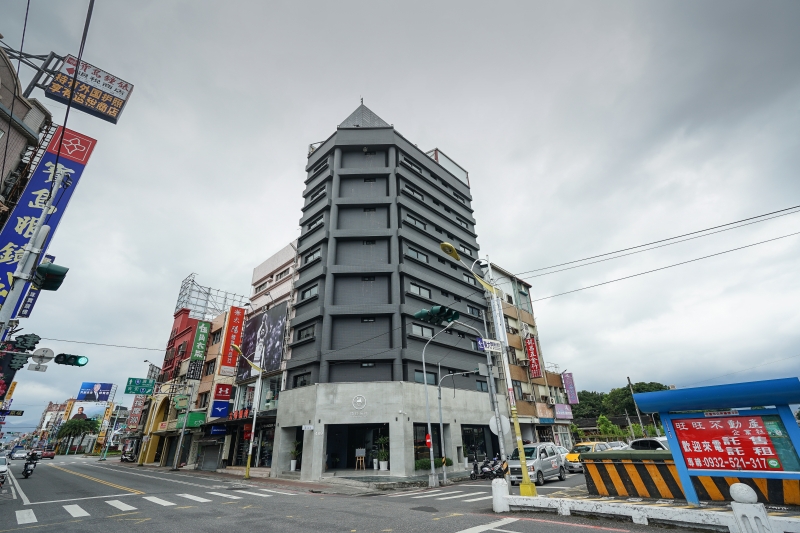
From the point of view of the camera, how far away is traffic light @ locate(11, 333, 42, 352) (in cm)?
1124

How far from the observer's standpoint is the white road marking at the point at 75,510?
11727 millimetres

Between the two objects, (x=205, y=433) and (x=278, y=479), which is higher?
(x=205, y=433)

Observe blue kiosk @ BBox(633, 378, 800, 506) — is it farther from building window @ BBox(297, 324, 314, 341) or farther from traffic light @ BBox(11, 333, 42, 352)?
building window @ BBox(297, 324, 314, 341)

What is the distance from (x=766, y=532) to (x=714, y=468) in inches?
109

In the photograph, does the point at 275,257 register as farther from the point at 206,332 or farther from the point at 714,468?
the point at 714,468

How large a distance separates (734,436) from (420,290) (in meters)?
27.9

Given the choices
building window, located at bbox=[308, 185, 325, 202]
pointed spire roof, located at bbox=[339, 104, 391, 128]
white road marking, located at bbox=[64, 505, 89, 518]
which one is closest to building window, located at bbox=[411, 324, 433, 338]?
building window, located at bbox=[308, 185, 325, 202]

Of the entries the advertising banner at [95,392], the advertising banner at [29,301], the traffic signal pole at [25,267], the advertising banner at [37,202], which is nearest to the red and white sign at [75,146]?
the advertising banner at [37,202]

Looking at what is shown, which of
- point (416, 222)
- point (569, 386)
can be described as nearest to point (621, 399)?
A: point (569, 386)

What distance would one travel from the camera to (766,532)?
237 inches

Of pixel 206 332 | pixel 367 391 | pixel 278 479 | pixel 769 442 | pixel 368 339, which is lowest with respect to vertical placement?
pixel 278 479

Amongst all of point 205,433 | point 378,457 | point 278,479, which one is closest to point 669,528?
point 378,457

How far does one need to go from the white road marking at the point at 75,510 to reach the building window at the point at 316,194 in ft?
99.6

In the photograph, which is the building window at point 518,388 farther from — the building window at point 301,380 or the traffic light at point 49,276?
the traffic light at point 49,276
